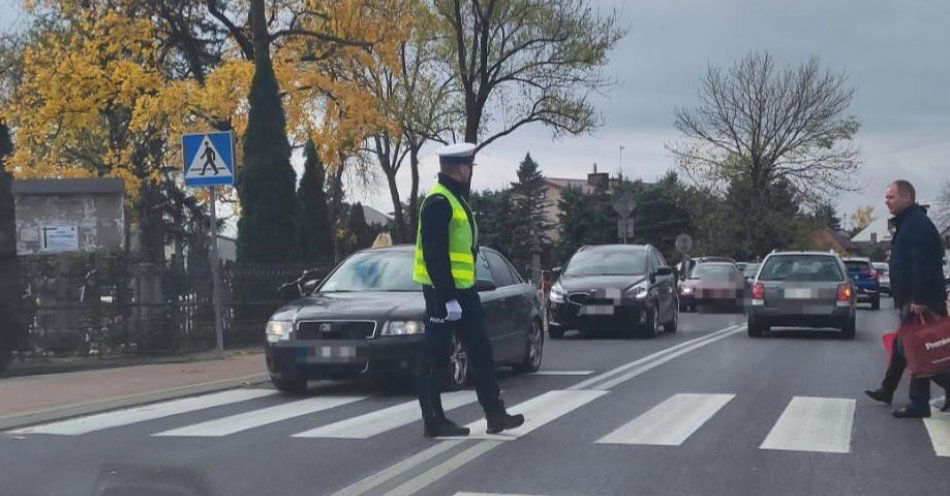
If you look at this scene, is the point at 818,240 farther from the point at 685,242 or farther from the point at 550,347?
the point at 550,347

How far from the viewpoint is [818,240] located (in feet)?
217

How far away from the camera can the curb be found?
9.64 metres

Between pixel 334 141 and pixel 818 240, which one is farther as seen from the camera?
pixel 818 240

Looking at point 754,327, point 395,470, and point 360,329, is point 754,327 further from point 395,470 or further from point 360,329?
point 395,470

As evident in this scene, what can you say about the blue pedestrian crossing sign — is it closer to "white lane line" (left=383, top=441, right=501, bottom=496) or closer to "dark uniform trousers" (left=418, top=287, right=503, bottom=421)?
"dark uniform trousers" (left=418, top=287, right=503, bottom=421)

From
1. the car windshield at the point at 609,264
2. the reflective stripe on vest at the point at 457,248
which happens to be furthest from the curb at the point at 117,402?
the car windshield at the point at 609,264

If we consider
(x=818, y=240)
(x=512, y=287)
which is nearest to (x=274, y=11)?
(x=512, y=287)

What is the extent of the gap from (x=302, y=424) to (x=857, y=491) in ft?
14.1

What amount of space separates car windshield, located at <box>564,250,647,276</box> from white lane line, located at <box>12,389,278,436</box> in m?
10.0

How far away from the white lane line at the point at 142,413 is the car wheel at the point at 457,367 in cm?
174

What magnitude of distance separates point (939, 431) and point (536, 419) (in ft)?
9.67

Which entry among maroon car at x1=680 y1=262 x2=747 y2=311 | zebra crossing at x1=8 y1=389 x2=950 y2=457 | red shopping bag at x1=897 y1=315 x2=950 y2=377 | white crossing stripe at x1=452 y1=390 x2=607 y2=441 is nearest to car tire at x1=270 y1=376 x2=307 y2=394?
zebra crossing at x1=8 y1=389 x2=950 y2=457

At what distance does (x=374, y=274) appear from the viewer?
12.2 metres

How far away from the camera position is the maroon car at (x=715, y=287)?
33.5m
